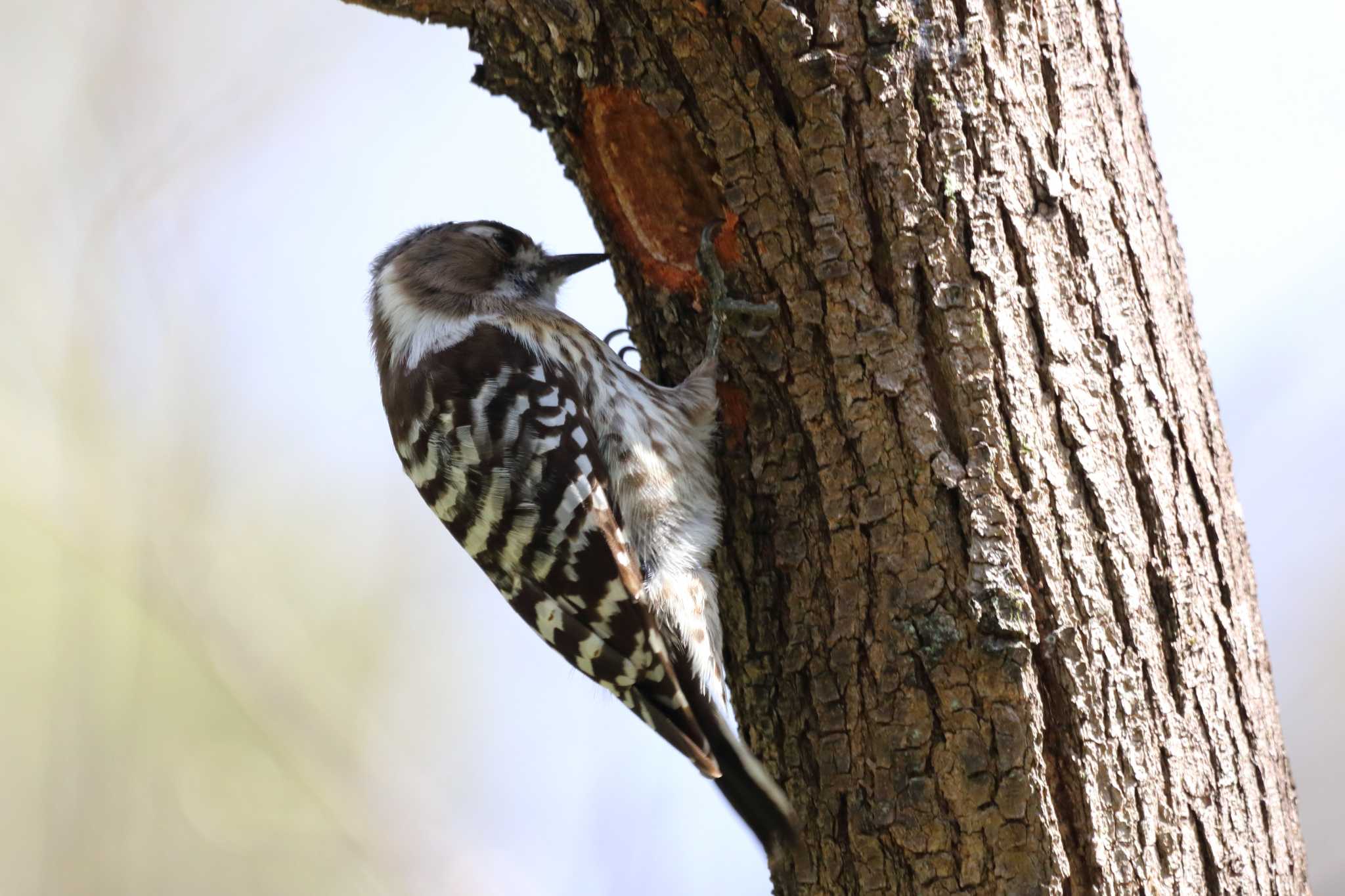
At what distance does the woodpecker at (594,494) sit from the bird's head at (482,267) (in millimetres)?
214

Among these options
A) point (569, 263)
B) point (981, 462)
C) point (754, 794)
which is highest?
point (569, 263)

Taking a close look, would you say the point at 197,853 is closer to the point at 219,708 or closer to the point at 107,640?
the point at 219,708

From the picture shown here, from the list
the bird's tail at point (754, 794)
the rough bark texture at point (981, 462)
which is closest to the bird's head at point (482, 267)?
the rough bark texture at point (981, 462)

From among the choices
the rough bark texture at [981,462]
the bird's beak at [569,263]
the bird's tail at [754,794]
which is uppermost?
the bird's beak at [569,263]

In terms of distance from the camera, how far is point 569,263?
3.64 meters

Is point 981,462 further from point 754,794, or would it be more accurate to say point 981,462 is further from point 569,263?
point 569,263

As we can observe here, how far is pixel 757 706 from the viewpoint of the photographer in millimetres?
2447

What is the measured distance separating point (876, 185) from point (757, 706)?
1.20 m

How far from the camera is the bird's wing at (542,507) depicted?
9.11ft

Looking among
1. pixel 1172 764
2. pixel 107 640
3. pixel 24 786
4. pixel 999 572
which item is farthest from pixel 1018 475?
pixel 24 786

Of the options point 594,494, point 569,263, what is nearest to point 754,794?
point 594,494

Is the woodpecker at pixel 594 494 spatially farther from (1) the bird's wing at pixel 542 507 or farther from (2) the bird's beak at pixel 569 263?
(2) the bird's beak at pixel 569 263

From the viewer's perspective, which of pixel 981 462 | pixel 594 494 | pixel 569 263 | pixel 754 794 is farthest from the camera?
pixel 569 263

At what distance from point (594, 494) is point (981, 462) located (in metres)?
1.15
